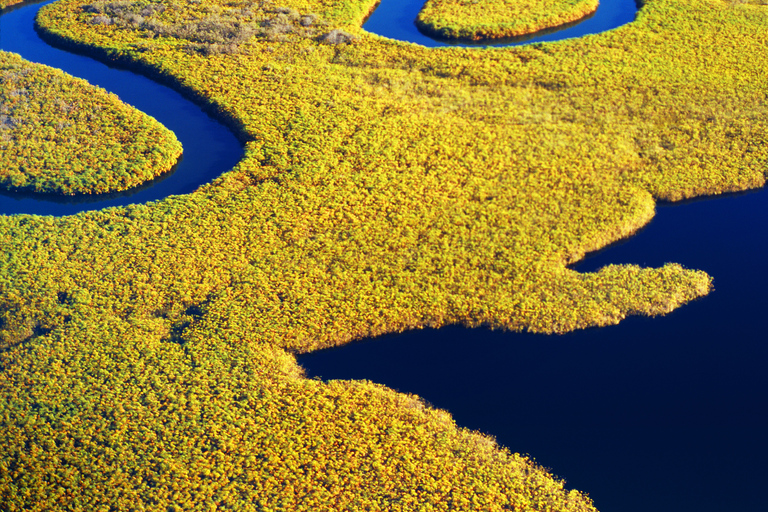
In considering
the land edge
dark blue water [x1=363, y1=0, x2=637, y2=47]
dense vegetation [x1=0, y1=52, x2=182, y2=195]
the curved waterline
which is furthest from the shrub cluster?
dense vegetation [x1=0, y1=52, x2=182, y2=195]

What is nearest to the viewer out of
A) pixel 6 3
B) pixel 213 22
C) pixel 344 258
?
pixel 344 258

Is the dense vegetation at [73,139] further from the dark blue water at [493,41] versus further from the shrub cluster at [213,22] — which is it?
the dark blue water at [493,41]

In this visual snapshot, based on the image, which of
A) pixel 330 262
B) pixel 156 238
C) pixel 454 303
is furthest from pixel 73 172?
pixel 454 303

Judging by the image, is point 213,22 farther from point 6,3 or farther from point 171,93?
point 6,3

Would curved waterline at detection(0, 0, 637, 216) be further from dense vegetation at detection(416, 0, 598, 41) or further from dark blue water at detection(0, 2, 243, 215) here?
dense vegetation at detection(416, 0, 598, 41)

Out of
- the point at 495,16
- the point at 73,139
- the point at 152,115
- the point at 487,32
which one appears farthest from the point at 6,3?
the point at 495,16

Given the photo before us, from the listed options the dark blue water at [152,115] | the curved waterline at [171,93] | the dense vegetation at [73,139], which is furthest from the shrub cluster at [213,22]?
the dense vegetation at [73,139]

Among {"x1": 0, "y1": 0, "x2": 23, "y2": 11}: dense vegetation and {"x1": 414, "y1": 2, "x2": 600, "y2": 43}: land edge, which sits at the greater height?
{"x1": 414, "y1": 2, "x2": 600, "y2": 43}: land edge
